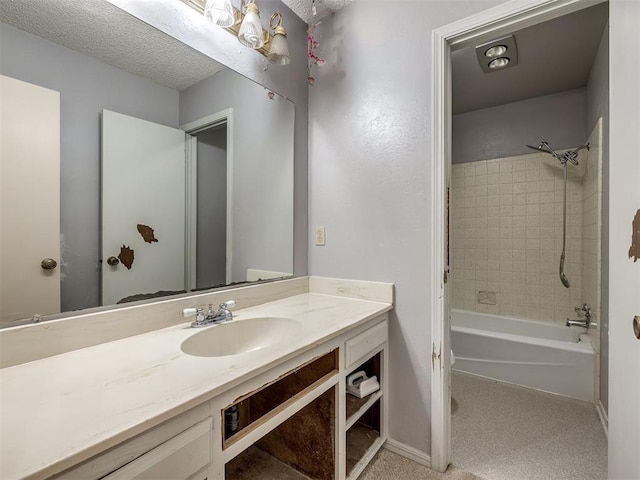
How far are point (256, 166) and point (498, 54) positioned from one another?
1704 mm

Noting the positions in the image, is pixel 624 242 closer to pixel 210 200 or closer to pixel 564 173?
pixel 210 200

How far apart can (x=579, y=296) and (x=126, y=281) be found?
3.10 meters

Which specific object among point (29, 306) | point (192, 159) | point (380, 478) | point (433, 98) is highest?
point (433, 98)

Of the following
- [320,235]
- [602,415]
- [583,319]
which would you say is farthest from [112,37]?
[583,319]

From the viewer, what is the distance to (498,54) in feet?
6.21

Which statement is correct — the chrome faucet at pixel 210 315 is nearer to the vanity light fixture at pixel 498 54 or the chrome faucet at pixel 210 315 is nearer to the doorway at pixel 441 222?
the doorway at pixel 441 222

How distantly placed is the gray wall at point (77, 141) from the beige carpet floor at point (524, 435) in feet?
5.75

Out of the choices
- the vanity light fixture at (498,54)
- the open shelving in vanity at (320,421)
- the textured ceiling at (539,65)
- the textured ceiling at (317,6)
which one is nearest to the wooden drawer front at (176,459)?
the open shelving in vanity at (320,421)

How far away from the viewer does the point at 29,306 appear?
2.70 ft

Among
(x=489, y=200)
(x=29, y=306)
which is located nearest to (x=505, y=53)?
(x=489, y=200)

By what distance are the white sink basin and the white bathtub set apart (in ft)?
5.93

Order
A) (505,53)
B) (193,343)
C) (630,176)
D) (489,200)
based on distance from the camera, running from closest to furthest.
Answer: (630,176) → (193,343) → (505,53) → (489,200)

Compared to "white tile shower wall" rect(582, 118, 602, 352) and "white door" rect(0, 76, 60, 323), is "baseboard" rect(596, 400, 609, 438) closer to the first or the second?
"white tile shower wall" rect(582, 118, 602, 352)

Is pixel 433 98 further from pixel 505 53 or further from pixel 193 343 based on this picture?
pixel 193 343
